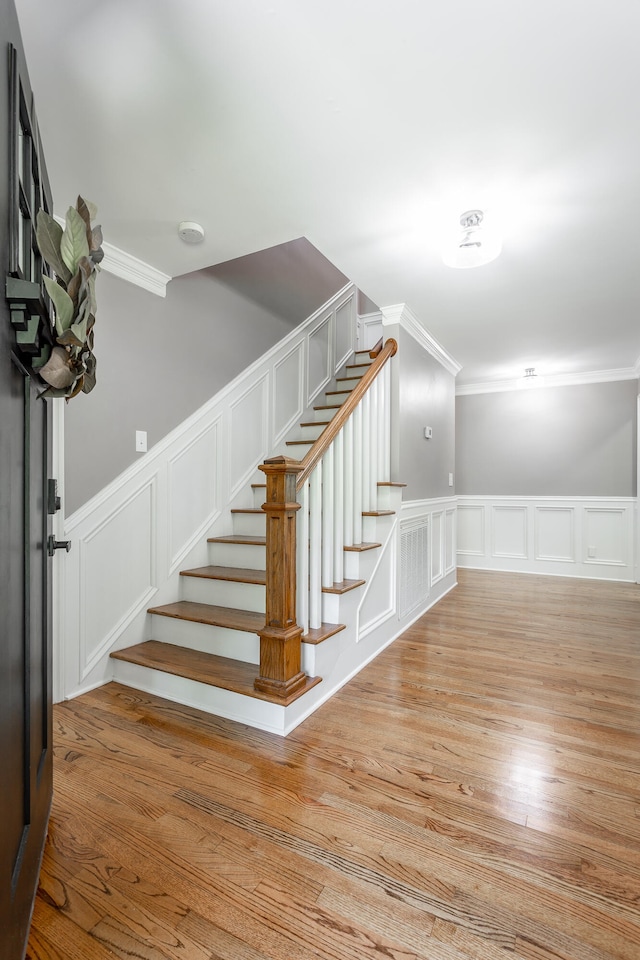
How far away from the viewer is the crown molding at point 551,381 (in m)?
5.01

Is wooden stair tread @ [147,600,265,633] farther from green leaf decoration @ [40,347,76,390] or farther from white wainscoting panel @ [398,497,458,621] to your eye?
green leaf decoration @ [40,347,76,390]

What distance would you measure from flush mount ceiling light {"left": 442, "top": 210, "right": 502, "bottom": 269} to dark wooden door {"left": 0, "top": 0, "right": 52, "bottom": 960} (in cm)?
169

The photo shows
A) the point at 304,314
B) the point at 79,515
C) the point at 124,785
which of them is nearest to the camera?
the point at 124,785

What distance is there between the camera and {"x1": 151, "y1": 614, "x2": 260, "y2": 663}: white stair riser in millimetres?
2221

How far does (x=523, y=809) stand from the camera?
1433mm

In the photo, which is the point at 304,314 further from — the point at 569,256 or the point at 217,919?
the point at 217,919

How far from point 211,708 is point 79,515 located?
1.09m

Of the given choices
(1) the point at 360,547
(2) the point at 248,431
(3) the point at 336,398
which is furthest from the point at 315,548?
(3) the point at 336,398

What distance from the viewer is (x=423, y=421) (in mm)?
3721

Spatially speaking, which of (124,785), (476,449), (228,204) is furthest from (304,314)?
(124,785)

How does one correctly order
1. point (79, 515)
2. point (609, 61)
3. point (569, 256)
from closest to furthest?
point (609, 61) < point (79, 515) < point (569, 256)

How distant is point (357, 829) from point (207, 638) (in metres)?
1.23

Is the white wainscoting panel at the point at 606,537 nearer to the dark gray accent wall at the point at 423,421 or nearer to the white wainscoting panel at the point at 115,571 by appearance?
the dark gray accent wall at the point at 423,421

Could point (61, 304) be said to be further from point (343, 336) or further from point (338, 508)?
point (343, 336)
